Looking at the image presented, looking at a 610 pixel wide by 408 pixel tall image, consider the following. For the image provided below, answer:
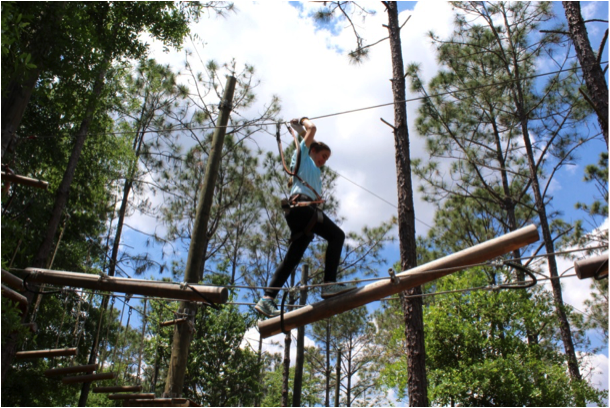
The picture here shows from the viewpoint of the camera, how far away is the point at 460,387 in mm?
9266

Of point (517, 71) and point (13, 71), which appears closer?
point (13, 71)

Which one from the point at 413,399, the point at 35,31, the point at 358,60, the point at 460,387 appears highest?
the point at 358,60

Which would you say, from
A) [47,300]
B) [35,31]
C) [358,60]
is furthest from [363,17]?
[47,300]

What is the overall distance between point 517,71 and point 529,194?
3.83 meters

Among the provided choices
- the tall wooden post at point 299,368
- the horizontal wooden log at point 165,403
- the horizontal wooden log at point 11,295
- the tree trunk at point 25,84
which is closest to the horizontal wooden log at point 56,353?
the horizontal wooden log at point 165,403

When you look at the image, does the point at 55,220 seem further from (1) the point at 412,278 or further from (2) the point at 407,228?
(1) the point at 412,278

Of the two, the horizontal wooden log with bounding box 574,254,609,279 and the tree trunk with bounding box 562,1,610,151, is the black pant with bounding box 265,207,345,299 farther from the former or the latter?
the tree trunk with bounding box 562,1,610,151

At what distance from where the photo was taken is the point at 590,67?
5.46 metres

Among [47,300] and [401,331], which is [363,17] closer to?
[401,331]

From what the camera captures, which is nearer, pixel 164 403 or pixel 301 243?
pixel 301 243

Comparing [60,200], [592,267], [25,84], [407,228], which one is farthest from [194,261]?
[60,200]

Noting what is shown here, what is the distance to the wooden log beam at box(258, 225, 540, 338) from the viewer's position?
10.6 feet

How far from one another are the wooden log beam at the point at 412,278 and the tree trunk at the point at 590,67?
8.87ft

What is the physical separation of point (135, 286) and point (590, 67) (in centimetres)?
526
